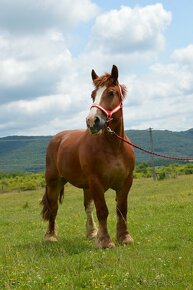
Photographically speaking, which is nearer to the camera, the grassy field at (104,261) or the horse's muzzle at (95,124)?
the grassy field at (104,261)

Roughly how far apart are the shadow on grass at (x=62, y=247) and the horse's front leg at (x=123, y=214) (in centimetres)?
62

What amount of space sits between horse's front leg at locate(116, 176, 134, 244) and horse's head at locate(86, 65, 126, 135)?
1.51 m

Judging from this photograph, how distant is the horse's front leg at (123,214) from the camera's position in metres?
9.23

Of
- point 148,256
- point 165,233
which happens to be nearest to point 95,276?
point 148,256

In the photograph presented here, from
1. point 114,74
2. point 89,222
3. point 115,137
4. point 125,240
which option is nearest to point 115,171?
point 115,137

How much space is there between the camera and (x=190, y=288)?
557 cm

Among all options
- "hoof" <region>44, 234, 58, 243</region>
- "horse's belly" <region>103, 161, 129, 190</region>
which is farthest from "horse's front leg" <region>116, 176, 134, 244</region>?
"hoof" <region>44, 234, 58, 243</region>

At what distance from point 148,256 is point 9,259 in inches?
108

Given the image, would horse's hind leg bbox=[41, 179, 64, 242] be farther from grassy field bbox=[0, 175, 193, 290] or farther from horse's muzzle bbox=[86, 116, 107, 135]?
horse's muzzle bbox=[86, 116, 107, 135]

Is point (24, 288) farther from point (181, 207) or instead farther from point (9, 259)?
point (181, 207)

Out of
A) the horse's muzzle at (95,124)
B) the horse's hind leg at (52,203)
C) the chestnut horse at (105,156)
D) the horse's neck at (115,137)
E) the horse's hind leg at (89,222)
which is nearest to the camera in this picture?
the horse's muzzle at (95,124)

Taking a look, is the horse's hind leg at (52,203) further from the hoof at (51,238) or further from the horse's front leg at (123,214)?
the horse's front leg at (123,214)

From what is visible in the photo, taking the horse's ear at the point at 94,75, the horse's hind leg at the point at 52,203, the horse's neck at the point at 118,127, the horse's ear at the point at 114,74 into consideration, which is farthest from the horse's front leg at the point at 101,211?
the horse's hind leg at the point at 52,203

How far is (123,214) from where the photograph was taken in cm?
948
